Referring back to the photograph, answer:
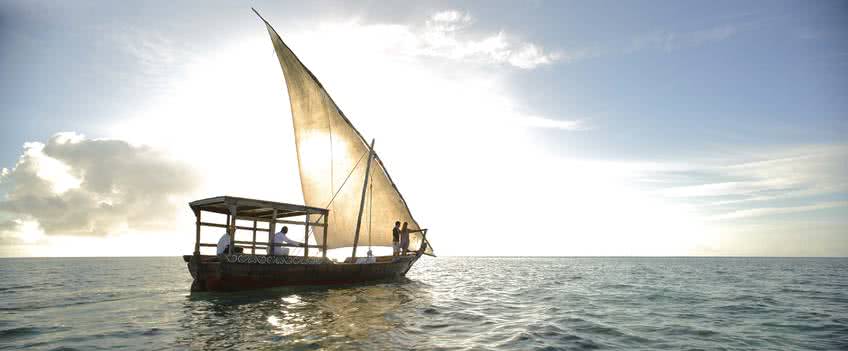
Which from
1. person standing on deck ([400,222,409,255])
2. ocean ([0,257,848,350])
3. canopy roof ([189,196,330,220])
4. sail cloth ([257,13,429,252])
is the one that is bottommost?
ocean ([0,257,848,350])

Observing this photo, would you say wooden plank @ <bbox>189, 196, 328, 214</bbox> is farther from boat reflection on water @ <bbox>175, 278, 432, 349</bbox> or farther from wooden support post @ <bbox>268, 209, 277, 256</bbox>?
boat reflection on water @ <bbox>175, 278, 432, 349</bbox>

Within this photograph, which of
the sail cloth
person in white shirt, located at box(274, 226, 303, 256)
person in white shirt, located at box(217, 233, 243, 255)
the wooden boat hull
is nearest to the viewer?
the wooden boat hull

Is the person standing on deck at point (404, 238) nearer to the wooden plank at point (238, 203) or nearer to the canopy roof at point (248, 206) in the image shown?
the canopy roof at point (248, 206)

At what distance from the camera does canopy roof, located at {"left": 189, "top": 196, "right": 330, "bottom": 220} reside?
15.2 metres

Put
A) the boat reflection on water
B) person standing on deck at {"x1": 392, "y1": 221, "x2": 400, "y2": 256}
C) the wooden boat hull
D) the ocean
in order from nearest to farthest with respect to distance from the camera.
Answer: the boat reflection on water
the ocean
the wooden boat hull
person standing on deck at {"x1": 392, "y1": 221, "x2": 400, "y2": 256}

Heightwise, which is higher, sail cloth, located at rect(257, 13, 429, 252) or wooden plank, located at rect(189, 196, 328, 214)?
sail cloth, located at rect(257, 13, 429, 252)

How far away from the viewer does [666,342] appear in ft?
31.0

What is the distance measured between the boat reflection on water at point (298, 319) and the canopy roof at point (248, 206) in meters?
3.35

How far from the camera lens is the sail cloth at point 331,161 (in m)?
22.9

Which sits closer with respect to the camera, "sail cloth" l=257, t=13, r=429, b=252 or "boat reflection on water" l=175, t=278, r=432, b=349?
"boat reflection on water" l=175, t=278, r=432, b=349

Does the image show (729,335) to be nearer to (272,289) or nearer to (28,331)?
(272,289)

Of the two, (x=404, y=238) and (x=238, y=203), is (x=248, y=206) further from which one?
(x=404, y=238)

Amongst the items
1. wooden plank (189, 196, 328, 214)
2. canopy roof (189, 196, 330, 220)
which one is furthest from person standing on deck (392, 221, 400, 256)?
wooden plank (189, 196, 328, 214)

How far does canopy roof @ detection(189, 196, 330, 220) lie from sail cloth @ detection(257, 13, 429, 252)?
12.6ft
